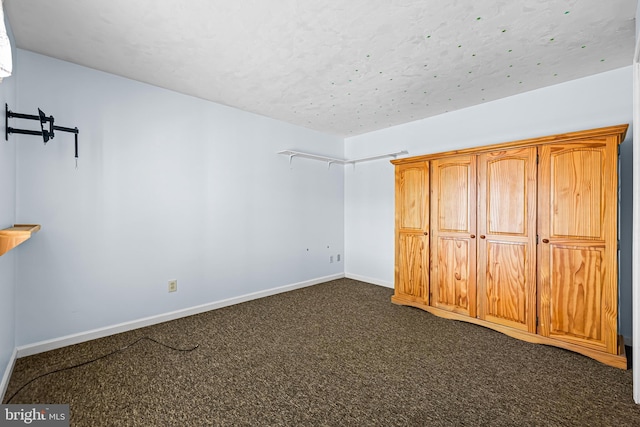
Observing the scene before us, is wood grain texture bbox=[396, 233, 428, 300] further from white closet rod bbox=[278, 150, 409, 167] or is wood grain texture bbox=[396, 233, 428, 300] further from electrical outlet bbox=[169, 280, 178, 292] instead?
electrical outlet bbox=[169, 280, 178, 292]

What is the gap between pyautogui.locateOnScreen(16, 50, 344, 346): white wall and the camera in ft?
8.09

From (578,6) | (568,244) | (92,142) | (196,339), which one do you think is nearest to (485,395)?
(568,244)

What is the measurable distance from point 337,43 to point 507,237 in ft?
7.58

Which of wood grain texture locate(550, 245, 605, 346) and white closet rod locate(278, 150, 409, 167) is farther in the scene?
white closet rod locate(278, 150, 409, 167)

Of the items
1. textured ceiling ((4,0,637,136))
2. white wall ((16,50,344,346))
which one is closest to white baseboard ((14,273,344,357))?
white wall ((16,50,344,346))

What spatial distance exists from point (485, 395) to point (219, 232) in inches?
116

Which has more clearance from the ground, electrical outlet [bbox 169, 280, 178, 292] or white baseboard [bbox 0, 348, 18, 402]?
electrical outlet [bbox 169, 280, 178, 292]

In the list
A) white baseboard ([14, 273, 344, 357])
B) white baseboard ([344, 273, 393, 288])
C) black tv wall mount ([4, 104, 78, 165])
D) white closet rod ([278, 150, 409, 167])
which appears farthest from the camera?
white baseboard ([344, 273, 393, 288])

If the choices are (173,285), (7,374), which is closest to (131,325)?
(173,285)

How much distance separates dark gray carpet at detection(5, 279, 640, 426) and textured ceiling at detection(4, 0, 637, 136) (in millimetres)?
2431

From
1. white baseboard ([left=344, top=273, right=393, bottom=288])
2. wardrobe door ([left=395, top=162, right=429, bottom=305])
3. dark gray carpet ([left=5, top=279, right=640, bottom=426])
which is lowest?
dark gray carpet ([left=5, top=279, right=640, bottom=426])

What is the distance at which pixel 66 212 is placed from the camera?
8.42 feet

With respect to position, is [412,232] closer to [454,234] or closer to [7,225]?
[454,234]

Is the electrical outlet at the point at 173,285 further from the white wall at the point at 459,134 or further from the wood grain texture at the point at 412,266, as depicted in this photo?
the white wall at the point at 459,134
